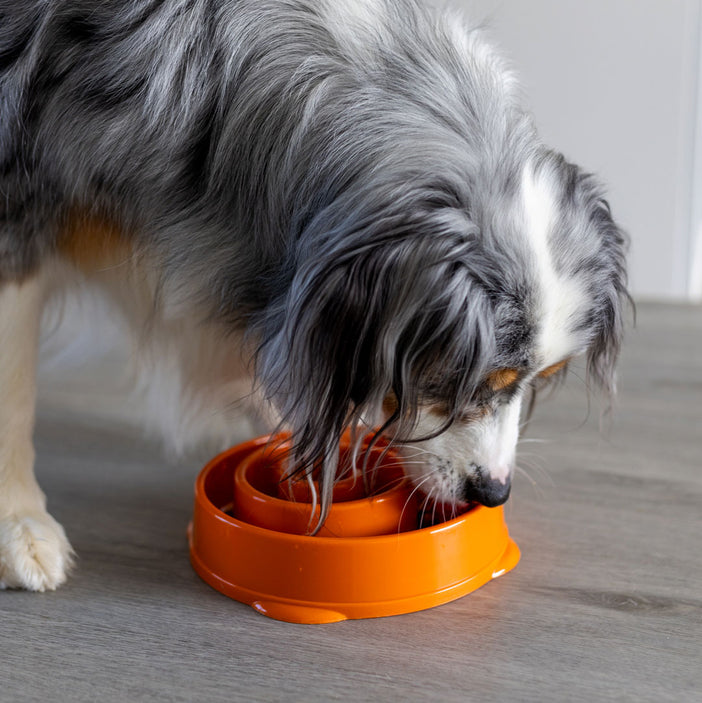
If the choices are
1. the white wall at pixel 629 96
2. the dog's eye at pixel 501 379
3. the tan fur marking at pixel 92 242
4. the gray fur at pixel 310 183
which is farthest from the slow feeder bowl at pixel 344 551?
the white wall at pixel 629 96

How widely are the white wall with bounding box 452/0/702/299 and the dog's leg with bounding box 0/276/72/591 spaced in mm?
2045

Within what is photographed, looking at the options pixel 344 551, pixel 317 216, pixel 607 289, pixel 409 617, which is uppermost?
pixel 317 216

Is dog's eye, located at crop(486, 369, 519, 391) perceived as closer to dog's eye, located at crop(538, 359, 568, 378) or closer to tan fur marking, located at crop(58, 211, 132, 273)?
dog's eye, located at crop(538, 359, 568, 378)

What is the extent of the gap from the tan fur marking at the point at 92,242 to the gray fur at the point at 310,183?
0.08 feet

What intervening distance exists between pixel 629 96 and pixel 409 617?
2.34m

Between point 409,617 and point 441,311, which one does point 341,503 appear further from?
point 441,311

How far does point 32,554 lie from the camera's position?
146cm

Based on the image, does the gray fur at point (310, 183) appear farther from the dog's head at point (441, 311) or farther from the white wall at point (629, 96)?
the white wall at point (629, 96)

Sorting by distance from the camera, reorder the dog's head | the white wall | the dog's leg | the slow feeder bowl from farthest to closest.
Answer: the white wall, the dog's leg, the slow feeder bowl, the dog's head

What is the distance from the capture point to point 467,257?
122cm

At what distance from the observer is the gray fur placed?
122cm

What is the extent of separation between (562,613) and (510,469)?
213mm

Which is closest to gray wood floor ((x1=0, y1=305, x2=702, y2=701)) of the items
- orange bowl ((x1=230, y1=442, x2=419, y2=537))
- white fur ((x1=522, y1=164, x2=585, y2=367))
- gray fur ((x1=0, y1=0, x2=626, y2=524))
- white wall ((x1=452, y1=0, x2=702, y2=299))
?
orange bowl ((x1=230, y1=442, x2=419, y2=537))

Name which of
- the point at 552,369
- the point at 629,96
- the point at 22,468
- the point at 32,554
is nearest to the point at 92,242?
the point at 22,468
